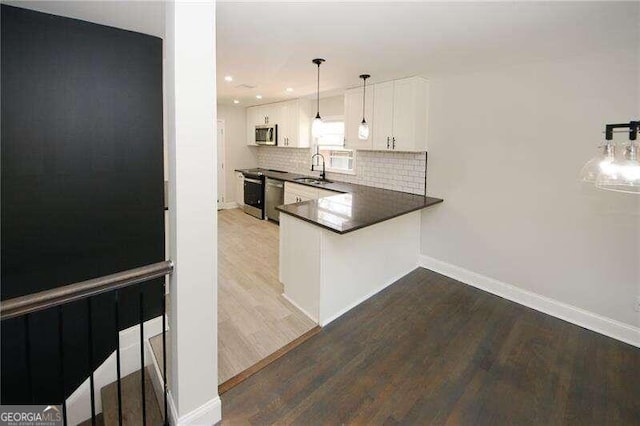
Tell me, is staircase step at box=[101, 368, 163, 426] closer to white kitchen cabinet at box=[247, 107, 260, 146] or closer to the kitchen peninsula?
the kitchen peninsula

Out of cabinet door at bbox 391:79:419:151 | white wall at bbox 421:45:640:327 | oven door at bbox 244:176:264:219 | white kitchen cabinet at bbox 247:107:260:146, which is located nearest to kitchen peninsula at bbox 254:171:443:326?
white wall at bbox 421:45:640:327

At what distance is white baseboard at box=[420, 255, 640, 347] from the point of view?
2.64 metres

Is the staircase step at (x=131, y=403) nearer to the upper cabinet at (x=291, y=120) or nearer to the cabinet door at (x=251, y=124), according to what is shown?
the upper cabinet at (x=291, y=120)

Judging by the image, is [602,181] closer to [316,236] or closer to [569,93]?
[569,93]

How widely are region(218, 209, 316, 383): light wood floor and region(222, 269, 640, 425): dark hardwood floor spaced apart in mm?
187

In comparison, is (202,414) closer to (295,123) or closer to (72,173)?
(72,173)

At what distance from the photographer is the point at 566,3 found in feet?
5.93

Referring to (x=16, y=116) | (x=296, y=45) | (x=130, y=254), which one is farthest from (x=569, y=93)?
(x=16, y=116)

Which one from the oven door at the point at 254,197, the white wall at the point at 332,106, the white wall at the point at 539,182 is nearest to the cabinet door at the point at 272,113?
the white wall at the point at 332,106

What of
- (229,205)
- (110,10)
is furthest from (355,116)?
(229,205)

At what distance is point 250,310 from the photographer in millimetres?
2922

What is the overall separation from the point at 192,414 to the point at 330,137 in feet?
15.1

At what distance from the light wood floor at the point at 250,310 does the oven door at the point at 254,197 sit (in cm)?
149

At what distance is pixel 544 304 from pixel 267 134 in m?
5.34
